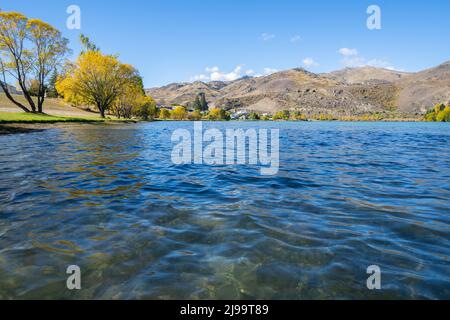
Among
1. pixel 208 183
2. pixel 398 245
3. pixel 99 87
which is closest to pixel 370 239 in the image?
pixel 398 245

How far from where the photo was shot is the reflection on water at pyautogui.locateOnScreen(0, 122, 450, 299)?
14.9 ft

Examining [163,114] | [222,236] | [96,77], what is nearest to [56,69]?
[96,77]

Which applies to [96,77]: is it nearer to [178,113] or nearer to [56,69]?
[56,69]

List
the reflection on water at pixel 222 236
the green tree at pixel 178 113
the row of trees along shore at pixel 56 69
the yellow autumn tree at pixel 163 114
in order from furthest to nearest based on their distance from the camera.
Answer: the green tree at pixel 178 113
the yellow autumn tree at pixel 163 114
the row of trees along shore at pixel 56 69
the reflection on water at pixel 222 236

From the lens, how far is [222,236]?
6387mm

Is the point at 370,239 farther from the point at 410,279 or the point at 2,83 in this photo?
the point at 2,83

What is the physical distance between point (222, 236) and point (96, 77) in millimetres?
67686

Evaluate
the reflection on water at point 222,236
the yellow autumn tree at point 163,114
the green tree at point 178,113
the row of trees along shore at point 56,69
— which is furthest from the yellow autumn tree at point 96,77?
the green tree at point 178,113

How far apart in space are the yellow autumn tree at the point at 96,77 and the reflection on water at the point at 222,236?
192ft

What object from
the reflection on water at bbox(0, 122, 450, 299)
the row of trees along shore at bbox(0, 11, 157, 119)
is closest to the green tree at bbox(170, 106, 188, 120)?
the row of trees along shore at bbox(0, 11, 157, 119)

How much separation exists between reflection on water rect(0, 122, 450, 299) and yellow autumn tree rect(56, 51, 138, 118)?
58.6m

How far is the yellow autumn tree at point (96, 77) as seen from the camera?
6281 centimetres

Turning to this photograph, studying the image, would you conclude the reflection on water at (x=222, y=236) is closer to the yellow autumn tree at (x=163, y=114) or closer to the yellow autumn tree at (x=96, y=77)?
the yellow autumn tree at (x=96, y=77)

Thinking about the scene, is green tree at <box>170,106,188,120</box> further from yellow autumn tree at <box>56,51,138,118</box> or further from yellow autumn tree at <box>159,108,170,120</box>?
yellow autumn tree at <box>56,51,138,118</box>
